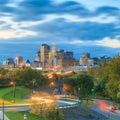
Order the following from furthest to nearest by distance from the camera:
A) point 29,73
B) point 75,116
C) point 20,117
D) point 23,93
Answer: point 29,73 < point 23,93 < point 75,116 < point 20,117

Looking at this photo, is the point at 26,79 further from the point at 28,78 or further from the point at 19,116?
the point at 19,116

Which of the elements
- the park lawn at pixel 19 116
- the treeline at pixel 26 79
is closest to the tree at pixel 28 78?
the treeline at pixel 26 79

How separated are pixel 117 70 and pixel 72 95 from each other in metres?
25.4

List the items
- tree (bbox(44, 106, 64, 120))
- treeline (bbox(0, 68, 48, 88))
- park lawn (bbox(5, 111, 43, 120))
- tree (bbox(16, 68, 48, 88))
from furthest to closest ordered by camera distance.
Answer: tree (bbox(16, 68, 48, 88)) → treeline (bbox(0, 68, 48, 88)) → park lawn (bbox(5, 111, 43, 120)) → tree (bbox(44, 106, 64, 120))

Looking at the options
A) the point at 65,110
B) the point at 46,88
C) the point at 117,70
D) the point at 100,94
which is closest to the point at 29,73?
the point at 46,88

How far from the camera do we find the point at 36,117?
51875 mm

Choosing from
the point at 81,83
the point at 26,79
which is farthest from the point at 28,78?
the point at 81,83

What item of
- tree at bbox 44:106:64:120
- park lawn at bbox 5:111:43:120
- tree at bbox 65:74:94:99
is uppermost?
tree at bbox 65:74:94:99

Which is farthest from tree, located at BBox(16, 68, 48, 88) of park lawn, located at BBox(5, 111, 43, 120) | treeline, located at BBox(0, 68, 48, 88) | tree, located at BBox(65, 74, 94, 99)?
park lawn, located at BBox(5, 111, 43, 120)

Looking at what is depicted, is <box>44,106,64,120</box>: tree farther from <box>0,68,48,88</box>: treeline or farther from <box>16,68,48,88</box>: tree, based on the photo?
<box>16,68,48,88</box>: tree

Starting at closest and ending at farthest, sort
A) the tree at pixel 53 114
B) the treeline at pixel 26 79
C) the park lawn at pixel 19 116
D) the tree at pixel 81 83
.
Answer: the tree at pixel 53 114 < the park lawn at pixel 19 116 < the tree at pixel 81 83 < the treeline at pixel 26 79

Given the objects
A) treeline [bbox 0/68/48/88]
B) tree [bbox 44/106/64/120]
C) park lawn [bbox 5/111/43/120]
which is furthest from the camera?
treeline [bbox 0/68/48/88]

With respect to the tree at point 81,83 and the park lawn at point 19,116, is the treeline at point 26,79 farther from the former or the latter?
the park lawn at point 19,116

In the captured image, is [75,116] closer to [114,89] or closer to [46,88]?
[114,89]
